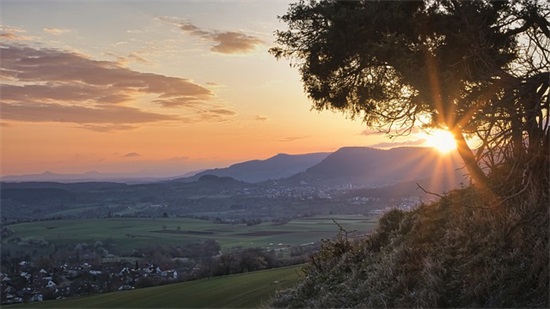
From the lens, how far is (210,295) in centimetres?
3006

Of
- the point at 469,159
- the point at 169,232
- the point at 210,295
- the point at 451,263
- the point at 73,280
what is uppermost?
the point at 469,159

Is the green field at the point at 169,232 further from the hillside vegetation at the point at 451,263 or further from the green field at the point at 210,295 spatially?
the hillside vegetation at the point at 451,263

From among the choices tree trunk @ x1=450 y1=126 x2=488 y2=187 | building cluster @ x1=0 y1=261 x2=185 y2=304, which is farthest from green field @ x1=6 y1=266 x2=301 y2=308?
tree trunk @ x1=450 y1=126 x2=488 y2=187

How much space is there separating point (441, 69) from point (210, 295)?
875 inches

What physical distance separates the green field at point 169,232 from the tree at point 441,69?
6814 centimetres

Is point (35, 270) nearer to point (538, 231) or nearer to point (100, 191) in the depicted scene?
point (538, 231)

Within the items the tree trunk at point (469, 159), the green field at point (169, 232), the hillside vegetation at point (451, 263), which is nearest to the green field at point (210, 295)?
the hillside vegetation at point (451, 263)

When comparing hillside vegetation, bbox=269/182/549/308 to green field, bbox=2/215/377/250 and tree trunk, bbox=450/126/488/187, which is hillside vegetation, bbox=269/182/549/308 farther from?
green field, bbox=2/215/377/250

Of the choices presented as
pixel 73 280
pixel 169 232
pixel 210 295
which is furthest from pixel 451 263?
pixel 169 232

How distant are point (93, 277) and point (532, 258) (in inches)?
2268

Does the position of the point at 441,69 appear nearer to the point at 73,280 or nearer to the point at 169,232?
the point at 73,280

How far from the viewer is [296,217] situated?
131 meters

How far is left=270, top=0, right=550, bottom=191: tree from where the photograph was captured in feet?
30.5

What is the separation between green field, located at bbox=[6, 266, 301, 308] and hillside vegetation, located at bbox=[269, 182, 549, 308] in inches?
412
